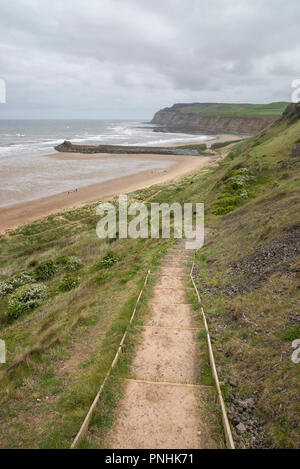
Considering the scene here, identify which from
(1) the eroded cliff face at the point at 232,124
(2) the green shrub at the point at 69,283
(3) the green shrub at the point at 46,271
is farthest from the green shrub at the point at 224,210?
(1) the eroded cliff face at the point at 232,124

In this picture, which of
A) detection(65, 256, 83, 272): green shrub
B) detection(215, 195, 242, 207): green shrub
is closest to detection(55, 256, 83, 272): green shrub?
detection(65, 256, 83, 272): green shrub

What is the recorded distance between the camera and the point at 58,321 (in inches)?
422

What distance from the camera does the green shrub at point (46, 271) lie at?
657 inches

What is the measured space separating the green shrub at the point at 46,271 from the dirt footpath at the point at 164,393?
9.04 metres

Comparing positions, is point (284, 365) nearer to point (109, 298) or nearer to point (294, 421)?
point (294, 421)

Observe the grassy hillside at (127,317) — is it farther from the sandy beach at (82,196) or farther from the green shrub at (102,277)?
the sandy beach at (82,196)

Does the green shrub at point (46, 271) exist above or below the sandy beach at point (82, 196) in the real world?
below

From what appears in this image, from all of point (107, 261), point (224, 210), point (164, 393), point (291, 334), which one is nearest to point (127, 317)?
point (164, 393)

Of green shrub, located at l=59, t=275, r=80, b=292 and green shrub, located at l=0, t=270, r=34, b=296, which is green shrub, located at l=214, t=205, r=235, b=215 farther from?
green shrub, located at l=0, t=270, r=34, b=296

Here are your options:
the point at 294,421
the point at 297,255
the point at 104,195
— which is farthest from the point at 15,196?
the point at 294,421

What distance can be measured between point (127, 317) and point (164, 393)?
3708mm

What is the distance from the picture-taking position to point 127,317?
10.1 meters

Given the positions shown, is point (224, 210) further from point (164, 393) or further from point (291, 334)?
point (164, 393)

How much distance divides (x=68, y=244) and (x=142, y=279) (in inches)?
451
